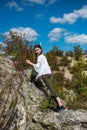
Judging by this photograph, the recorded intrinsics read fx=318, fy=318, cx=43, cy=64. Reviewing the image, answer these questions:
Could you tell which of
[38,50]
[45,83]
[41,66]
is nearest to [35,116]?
[45,83]

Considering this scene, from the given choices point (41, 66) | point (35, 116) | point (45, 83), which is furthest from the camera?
point (45, 83)

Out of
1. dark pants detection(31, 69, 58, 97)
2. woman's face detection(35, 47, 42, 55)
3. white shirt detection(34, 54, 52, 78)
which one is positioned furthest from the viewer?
woman's face detection(35, 47, 42, 55)

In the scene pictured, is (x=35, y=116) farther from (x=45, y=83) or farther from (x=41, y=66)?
(x=41, y=66)

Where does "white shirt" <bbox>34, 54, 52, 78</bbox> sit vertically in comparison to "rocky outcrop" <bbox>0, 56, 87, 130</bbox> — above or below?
above

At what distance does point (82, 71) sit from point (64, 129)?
6044mm

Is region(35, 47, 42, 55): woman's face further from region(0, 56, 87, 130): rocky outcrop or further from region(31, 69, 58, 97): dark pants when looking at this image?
region(0, 56, 87, 130): rocky outcrop

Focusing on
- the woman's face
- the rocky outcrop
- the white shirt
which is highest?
the woman's face

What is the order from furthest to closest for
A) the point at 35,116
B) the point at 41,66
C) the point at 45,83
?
the point at 45,83 < the point at 41,66 < the point at 35,116

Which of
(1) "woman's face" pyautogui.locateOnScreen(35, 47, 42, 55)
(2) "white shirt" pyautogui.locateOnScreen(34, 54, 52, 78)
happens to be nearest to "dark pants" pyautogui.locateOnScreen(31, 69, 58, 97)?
(2) "white shirt" pyautogui.locateOnScreen(34, 54, 52, 78)

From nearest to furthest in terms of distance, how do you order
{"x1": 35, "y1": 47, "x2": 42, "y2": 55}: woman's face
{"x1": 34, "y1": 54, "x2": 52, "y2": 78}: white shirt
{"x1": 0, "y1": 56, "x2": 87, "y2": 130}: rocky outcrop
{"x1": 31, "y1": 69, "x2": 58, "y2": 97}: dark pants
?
{"x1": 0, "y1": 56, "x2": 87, "y2": 130}: rocky outcrop
{"x1": 31, "y1": 69, "x2": 58, "y2": 97}: dark pants
{"x1": 34, "y1": 54, "x2": 52, "y2": 78}: white shirt
{"x1": 35, "y1": 47, "x2": 42, "y2": 55}: woman's face

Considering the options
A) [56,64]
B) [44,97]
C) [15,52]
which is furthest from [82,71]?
[44,97]

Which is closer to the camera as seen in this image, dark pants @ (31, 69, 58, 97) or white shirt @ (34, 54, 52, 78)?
dark pants @ (31, 69, 58, 97)

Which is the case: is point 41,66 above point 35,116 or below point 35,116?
above

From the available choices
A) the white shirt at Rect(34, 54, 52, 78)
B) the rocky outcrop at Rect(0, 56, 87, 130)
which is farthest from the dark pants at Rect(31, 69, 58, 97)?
the rocky outcrop at Rect(0, 56, 87, 130)
